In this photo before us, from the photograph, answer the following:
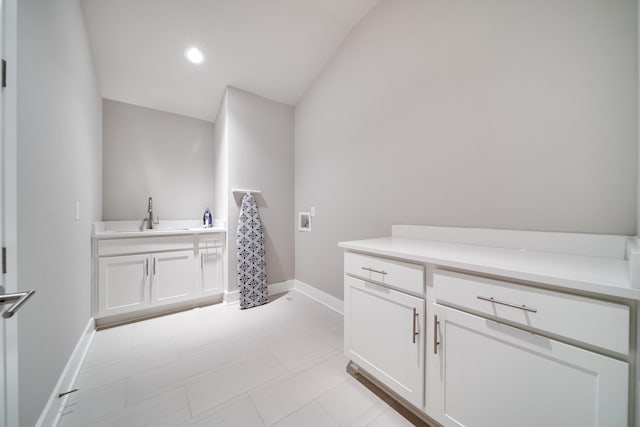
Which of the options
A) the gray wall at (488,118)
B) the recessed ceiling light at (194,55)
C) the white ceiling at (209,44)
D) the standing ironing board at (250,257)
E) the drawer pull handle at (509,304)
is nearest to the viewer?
the drawer pull handle at (509,304)

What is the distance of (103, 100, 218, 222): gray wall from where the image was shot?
8.07 feet

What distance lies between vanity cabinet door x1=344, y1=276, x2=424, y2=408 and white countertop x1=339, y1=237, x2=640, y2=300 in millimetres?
251

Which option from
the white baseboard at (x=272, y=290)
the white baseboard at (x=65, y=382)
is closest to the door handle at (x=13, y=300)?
the white baseboard at (x=65, y=382)

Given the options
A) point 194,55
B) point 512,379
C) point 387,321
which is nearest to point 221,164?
point 194,55

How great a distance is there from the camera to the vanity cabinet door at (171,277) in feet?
7.11

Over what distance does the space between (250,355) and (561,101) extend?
92.8 inches

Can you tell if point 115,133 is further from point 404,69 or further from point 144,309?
point 404,69

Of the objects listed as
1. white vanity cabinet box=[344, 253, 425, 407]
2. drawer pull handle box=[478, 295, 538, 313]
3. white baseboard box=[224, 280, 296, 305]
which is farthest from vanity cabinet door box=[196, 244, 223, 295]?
drawer pull handle box=[478, 295, 538, 313]

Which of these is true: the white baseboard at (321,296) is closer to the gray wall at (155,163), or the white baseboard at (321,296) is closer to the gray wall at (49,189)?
the gray wall at (155,163)

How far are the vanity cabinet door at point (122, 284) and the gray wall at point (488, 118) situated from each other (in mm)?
1846

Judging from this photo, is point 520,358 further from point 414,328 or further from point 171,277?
point 171,277

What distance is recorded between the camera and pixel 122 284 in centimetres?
203

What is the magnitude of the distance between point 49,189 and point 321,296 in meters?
Result: 2.24

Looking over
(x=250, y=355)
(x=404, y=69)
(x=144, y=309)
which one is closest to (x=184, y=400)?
(x=250, y=355)
